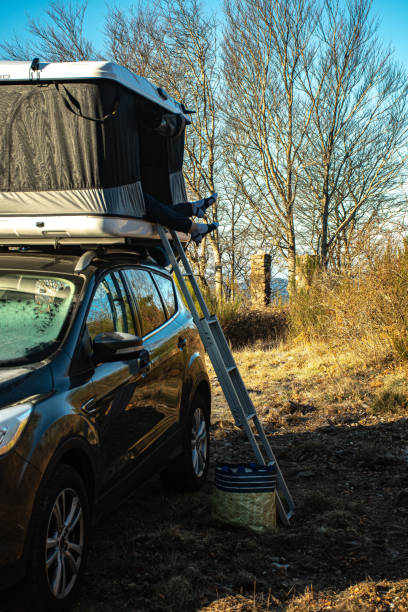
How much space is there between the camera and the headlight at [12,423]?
249cm

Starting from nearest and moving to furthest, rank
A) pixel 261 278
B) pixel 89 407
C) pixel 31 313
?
1. pixel 89 407
2. pixel 31 313
3. pixel 261 278

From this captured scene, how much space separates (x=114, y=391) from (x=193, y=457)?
1711 millimetres

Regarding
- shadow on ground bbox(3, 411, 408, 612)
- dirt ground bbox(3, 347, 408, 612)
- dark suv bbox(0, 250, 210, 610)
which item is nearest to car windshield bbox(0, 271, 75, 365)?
dark suv bbox(0, 250, 210, 610)

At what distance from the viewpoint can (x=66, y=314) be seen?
11.2 feet

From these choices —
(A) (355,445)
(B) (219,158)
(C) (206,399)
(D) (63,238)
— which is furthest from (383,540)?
(B) (219,158)

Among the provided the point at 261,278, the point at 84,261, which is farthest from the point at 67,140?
the point at 261,278

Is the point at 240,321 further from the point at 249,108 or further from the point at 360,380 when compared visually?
the point at 249,108

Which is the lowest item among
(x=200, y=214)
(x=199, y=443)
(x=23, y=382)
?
(x=199, y=443)

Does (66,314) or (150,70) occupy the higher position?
(150,70)

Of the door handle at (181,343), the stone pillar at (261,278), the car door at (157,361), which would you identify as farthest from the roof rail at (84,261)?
the stone pillar at (261,278)

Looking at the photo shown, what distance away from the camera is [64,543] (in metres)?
2.90

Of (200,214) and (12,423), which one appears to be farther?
(200,214)

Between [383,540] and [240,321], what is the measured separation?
11.4 meters

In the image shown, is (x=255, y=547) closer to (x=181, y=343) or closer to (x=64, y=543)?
(x=64, y=543)
